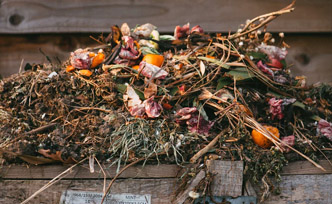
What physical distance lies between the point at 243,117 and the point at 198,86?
27 centimetres

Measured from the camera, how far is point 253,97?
5.41ft

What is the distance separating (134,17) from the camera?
2475mm

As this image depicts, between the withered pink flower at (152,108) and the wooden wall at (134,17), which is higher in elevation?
the wooden wall at (134,17)

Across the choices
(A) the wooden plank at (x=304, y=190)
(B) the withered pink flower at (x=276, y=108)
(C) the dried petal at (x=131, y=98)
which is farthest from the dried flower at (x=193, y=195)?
(B) the withered pink flower at (x=276, y=108)

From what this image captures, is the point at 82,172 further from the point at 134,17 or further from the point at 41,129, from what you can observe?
the point at 134,17

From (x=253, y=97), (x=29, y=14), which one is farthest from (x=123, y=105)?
(x=29, y=14)

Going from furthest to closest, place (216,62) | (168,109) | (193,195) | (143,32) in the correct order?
(143,32), (216,62), (168,109), (193,195)

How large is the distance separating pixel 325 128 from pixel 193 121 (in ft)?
2.05

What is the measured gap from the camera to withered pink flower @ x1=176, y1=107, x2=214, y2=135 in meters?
1.45

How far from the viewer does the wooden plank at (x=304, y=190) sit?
55.8 inches

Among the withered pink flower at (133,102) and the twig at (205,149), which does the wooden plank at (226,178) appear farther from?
the withered pink flower at (133,102)

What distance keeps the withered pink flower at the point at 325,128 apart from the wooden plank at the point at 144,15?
3.29 feet

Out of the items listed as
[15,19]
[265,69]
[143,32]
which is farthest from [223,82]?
[15,19]

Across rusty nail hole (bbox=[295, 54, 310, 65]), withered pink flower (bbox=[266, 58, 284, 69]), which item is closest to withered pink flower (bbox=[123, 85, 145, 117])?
withered pink flower (bbox=[266, 58, 284, 69])
